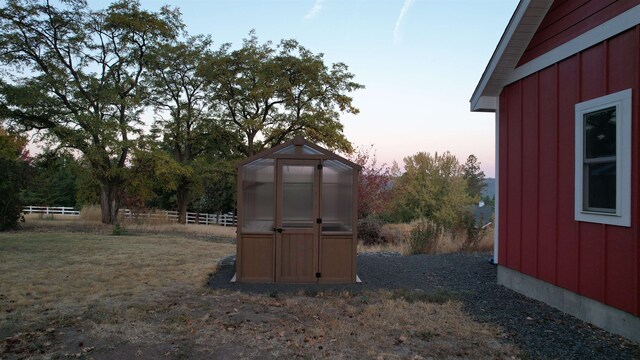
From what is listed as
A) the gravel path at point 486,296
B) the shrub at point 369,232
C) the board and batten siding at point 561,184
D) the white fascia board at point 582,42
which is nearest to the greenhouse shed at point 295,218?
the gravel path at point 486,296

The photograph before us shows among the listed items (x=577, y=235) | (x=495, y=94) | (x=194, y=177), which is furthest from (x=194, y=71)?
(x=577, y=235)

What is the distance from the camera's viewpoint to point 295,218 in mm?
8062

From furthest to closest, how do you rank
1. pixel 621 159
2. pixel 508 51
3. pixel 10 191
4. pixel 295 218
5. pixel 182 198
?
pixel 182 198
pixel 10 191
pixel 295 218
pixel 508 51
pixel 621 159

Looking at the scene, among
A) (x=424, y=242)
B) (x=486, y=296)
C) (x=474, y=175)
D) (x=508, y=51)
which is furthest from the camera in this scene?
(x=474, y=175)

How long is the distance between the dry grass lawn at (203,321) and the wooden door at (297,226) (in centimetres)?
88

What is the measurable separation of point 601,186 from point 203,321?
497cm

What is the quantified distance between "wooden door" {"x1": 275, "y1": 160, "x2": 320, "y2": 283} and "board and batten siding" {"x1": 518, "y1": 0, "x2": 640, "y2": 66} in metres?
3.95

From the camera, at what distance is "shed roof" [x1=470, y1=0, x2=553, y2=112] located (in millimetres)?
6613

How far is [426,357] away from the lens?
4340 mm

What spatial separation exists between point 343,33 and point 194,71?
1623cm

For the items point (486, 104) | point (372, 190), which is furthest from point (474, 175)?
point (486, 104)

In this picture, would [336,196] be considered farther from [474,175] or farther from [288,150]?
[474,175]

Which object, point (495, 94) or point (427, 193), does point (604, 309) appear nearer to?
point (495, 94)

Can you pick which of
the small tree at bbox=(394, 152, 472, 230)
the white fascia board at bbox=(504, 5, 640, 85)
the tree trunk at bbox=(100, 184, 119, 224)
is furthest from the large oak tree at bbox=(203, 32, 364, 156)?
the white fascia board at bbox=(504, 5, 640, 85)
